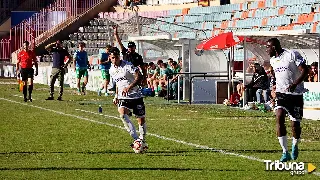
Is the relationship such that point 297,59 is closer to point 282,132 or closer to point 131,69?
point 282,132

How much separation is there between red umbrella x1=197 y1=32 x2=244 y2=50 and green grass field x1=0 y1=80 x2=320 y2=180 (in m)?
3.44

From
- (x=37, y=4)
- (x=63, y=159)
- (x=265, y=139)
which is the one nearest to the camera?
(x=63, y=159)

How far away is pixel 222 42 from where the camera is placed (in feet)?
100

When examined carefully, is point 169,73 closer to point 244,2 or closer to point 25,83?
point 25,83

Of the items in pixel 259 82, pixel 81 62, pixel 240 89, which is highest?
pixel 81 62

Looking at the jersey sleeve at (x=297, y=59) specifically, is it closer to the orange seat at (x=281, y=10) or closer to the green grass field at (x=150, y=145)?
the green grass field at (x=150, y=145)

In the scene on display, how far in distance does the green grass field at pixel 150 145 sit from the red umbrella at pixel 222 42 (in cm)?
344

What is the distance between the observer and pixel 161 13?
171ft

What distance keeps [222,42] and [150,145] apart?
549 inches

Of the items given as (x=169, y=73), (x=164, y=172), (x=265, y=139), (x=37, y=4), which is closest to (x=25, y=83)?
(x=169, y=73)

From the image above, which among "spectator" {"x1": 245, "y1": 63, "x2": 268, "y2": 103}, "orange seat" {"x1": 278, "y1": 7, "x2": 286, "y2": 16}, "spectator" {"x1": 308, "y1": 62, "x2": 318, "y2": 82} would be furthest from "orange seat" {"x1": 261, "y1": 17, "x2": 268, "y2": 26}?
"spectator" {"x1": 245, "y1": 63, "x2": 268, "y2": 103}

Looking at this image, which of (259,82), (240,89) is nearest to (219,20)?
(240,89)

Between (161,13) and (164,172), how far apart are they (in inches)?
1549

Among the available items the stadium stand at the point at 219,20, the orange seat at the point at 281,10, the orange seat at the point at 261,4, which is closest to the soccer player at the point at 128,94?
the stadium stand at the point at 219,20
